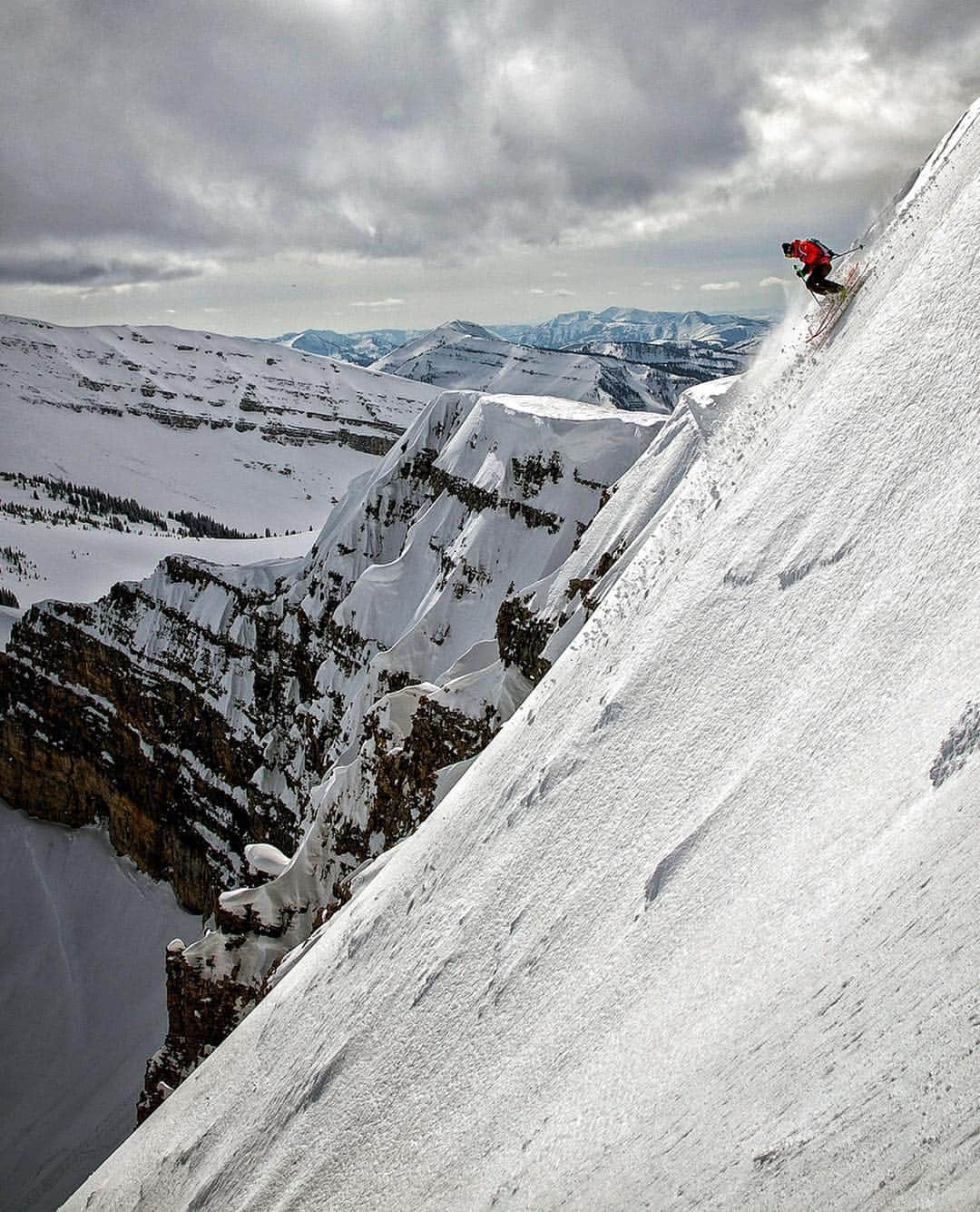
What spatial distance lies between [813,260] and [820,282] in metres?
0.59

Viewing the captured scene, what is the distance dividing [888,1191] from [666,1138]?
2720 millimetres

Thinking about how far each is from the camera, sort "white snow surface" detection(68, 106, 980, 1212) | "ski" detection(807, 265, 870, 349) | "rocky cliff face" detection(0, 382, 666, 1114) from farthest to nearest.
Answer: "rocky cliff face" detection(0, 382, 666, 1114) → "ski" detection(807, 265, 870, 349) → "white snow surface" detection(68, 106, 980, 1212)

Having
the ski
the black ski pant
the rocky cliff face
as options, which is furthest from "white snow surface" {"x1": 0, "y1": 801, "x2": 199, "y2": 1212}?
the black ski pant

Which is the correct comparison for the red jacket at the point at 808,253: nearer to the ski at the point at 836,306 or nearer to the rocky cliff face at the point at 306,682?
the ski at the point at 836,306

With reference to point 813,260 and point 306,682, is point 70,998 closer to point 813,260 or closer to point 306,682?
point 306,682

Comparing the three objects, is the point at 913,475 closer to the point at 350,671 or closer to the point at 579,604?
the point at 579,604

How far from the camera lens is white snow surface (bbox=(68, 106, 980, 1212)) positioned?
19.8 ft

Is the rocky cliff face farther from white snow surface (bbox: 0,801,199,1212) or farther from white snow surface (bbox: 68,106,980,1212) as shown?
white snow surface (bbox: 68,106,980,1212)

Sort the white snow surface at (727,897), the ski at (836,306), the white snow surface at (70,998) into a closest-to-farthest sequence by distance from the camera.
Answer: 1. the white snow surface at (727,897)
2. the ski at (836,306)
3. the white snow surface at (70,998)

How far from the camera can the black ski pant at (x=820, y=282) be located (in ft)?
51.6

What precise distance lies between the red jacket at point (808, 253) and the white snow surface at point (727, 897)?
1329 mm

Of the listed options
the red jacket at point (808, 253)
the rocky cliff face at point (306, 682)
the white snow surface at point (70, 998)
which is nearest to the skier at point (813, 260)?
the red jacket at point (808, 253)

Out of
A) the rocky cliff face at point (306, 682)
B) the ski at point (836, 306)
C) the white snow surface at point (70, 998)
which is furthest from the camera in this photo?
the white snow surface at point (70, 998)

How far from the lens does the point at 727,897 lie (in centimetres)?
872
